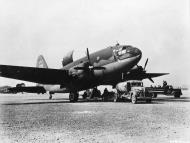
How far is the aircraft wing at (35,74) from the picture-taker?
21453 millimetres

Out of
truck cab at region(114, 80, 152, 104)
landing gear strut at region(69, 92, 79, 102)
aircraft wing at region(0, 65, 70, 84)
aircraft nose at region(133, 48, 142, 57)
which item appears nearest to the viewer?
truck cab at region(114, 80, 152, 104)

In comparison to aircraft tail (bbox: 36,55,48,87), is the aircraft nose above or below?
below

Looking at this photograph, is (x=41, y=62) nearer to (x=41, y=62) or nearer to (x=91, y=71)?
(x=41, y=62)

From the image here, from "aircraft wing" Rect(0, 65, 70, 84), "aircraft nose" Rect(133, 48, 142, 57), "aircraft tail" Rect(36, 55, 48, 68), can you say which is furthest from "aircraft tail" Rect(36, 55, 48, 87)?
"aircraft nose" Rect(133, 48, 142, 57)

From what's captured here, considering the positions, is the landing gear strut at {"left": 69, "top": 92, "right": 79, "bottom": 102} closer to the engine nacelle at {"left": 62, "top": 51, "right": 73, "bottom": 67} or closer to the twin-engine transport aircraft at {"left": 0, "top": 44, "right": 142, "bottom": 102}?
the twin-engine transport aircraft at {"left": 0, "top": 44, "right": 142, "bottom": 102}

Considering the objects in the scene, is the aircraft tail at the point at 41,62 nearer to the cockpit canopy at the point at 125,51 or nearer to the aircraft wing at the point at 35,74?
the aircraft wing at the point at 35,74

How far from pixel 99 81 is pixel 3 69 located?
7533 mm

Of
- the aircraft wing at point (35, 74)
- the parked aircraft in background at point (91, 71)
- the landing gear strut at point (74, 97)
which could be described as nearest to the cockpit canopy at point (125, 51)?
the parked aircraft in background at point (91, 71)

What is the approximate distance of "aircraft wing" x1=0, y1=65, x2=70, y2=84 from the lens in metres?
21.5

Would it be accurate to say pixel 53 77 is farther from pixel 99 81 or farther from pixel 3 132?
pixel 3 132

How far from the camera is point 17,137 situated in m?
7.32

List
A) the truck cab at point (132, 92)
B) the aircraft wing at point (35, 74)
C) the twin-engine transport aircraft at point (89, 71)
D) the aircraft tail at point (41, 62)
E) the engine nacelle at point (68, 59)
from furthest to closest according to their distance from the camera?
the aircraft tail at point (41, 62)
the engine nacelle at point (68, 59)
the aircraft wing at point (35, 74)
the twin-engine transport aircraft at point (89, 71)
the truck cab at point (132, 92)

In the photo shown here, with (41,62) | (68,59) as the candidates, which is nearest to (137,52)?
(68,59)

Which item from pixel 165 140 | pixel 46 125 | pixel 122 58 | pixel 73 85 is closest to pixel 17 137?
pixel 46 125
